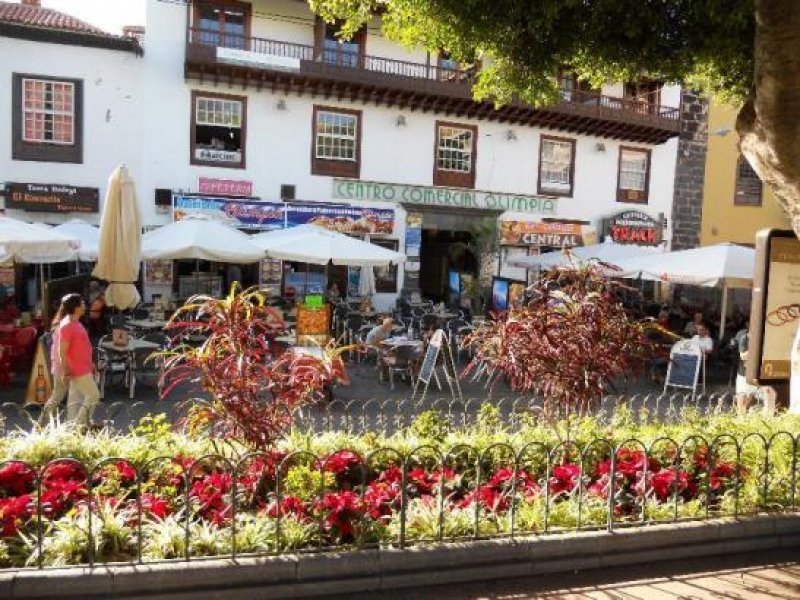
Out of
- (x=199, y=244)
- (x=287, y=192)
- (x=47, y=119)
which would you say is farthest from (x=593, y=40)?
(x=47, y=119)

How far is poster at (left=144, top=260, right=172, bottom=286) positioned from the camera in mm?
18891

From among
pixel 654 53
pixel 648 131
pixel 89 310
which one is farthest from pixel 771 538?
pixel 648 131

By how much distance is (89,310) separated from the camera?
13656 mm

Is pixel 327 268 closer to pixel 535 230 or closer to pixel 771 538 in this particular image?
pixel 535 230

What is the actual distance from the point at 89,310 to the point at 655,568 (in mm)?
11493

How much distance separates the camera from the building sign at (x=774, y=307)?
7672 mm

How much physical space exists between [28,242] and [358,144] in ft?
40.1

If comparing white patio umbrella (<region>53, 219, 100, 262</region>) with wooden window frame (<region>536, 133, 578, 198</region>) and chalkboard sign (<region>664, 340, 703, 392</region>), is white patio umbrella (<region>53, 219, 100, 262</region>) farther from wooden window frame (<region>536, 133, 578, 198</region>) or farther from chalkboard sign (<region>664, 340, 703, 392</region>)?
wooden window frame (<region>536, 133, 578, 198</region>)

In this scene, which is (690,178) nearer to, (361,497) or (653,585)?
(653,585)

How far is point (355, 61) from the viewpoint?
68.4 feet

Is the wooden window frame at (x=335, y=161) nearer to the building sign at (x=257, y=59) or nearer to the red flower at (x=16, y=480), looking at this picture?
the building sign at (x=257, y=59)

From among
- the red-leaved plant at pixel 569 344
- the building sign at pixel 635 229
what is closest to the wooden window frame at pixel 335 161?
the building sign at pixel 635 229

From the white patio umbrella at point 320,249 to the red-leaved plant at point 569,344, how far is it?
7.97m

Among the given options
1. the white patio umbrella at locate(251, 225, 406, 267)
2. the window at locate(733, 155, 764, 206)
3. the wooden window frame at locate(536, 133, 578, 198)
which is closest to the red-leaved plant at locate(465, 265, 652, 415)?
the white patio umbrella at locate(251, 225, 406, 267)
